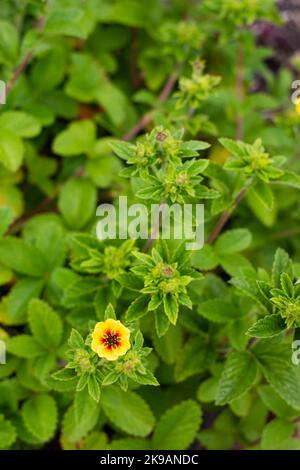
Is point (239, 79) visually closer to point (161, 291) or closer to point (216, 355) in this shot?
point (216, 355)

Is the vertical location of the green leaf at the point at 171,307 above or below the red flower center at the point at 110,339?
above

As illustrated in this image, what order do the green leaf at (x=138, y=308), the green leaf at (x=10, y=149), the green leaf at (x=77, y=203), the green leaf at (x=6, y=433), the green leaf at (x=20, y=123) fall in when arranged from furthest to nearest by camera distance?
the green leaf at (x=77, y=203) < the green leaf at (x=20, y=123) < the green leaf at (x=10, y=149) < the green leaf at (x=6, y=433) < the green leaf at (x=138, y=308)

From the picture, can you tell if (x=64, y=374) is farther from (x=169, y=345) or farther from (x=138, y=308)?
(x=169, y=345)

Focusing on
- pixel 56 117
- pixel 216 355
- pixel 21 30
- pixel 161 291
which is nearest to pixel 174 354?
pixel 216 355

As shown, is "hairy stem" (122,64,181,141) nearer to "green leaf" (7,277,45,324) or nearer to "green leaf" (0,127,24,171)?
"green leaf" (0,127,24,171)

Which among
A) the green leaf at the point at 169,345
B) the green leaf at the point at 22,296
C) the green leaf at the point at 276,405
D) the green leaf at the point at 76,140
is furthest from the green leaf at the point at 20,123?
the green leaf at the point at 276,405

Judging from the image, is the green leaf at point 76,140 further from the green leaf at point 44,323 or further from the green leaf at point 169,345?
the green leaf at point 169,345

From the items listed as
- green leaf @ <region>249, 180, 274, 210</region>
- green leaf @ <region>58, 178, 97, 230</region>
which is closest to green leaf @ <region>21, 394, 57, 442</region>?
green leaf @ <region>58, 178, 97, 230</region>
